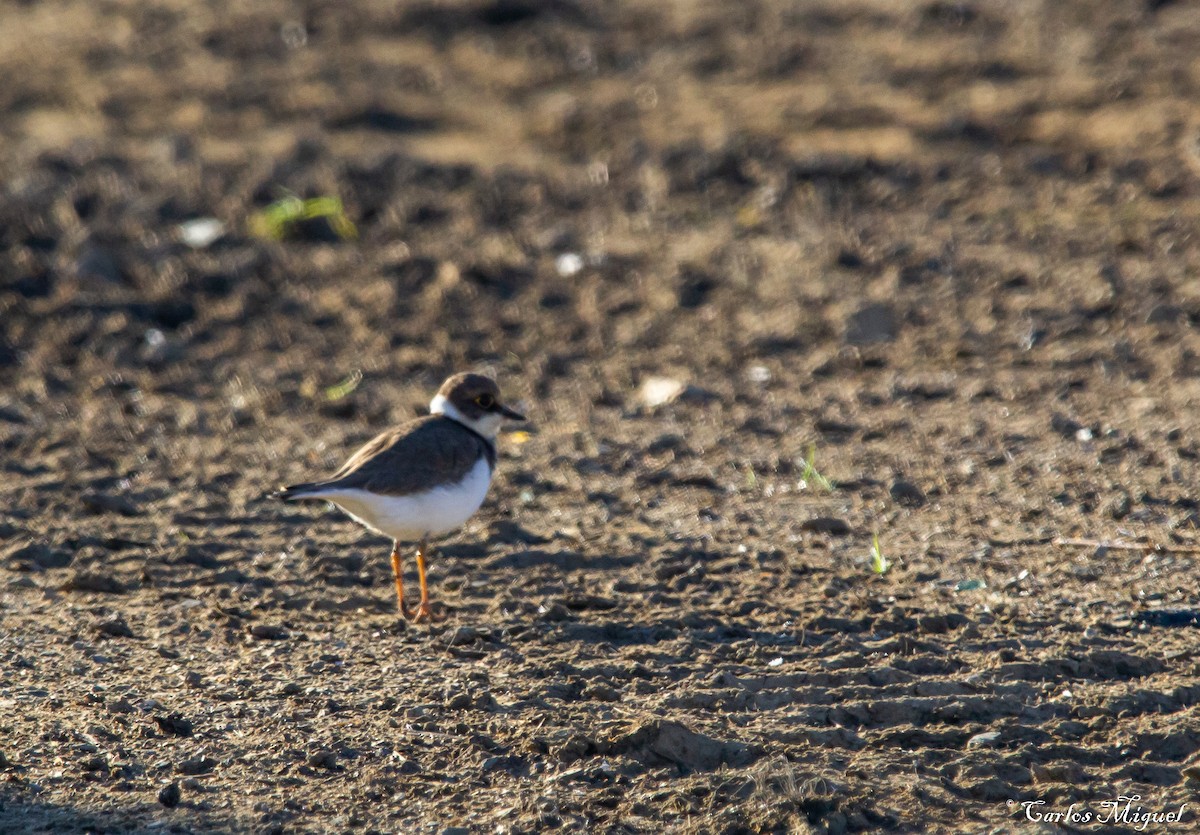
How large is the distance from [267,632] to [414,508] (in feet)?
2.24

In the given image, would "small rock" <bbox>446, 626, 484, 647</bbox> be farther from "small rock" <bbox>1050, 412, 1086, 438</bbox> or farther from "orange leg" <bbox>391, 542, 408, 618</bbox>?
"small rock" <bbox>1050, 412, 1086, 438</bbox>

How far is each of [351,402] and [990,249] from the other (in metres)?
4.01

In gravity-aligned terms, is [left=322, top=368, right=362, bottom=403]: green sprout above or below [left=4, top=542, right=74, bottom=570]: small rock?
above

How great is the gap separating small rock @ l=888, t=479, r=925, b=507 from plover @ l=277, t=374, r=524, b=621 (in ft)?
5.94

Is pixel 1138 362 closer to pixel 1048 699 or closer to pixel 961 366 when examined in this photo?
pixel 961 366

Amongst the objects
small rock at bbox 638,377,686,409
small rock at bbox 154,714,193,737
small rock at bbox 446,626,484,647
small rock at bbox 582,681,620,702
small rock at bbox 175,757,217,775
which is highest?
small rock at bbox 638,377,686,409

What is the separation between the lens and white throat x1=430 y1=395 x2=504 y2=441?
253 inches

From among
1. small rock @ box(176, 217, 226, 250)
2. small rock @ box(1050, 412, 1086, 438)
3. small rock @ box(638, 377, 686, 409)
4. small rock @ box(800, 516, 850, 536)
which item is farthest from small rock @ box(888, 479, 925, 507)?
small rock @ box(176, 217, 226, 250)

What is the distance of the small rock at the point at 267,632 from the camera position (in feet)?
18.2

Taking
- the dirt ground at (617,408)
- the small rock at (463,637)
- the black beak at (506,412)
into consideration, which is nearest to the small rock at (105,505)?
the dirt ground at (617,408)

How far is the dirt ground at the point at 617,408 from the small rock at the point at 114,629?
12 millimetres

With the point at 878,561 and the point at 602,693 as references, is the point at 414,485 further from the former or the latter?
the point at 878,561

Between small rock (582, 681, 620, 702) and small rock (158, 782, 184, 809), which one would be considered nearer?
small rock (158, 782, 184, 809)

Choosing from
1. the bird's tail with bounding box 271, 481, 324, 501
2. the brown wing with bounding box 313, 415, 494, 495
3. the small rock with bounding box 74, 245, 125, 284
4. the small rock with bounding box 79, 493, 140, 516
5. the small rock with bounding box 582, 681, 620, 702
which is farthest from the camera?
the small rock with bounding box 74, 245, 125, 284
